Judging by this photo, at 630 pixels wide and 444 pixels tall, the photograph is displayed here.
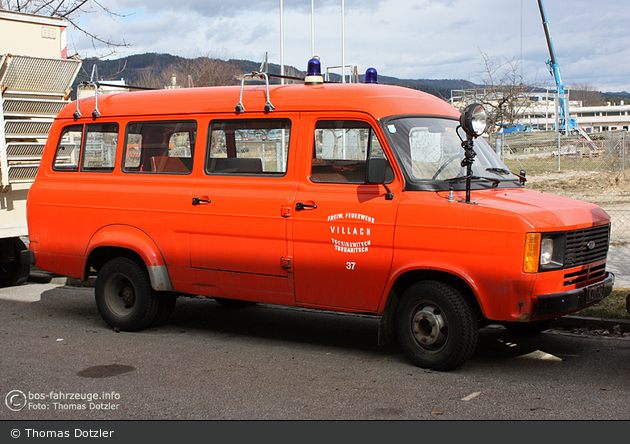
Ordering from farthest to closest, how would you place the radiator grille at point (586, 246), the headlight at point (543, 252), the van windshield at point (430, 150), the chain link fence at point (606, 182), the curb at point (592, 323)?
the chain link fence at point (606, 182)
the curb at point (592, 323)
the van windshield at point (430, 150)
the radiator grille at point (586, 246)
the headlight at point (543, 252)

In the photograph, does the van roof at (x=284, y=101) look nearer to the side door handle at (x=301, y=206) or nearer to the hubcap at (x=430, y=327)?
the side door handle at (x=301, y=206)

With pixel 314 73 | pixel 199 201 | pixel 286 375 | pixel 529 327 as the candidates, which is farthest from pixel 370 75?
pixel 286 375

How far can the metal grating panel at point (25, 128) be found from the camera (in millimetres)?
8828

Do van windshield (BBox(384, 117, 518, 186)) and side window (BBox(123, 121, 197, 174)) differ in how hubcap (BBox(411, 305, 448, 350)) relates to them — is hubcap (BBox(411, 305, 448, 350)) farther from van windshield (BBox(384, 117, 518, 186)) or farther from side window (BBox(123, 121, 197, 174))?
side window (BBox(123, 121, 197, 174))

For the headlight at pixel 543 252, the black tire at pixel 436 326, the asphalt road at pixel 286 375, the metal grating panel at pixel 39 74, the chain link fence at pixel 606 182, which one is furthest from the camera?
the chain link fence at pixel 606 182

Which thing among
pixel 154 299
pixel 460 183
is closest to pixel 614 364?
pixel 460 183

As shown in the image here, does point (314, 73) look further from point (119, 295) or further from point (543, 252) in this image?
point (119, 295)

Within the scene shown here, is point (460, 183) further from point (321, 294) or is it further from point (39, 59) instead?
point (39, 59)

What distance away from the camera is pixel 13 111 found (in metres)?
8.83

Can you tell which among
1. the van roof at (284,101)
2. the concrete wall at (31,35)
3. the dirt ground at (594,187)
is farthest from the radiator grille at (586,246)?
the dirt ground at (594,187)

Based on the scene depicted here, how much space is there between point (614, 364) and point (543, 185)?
1700cm

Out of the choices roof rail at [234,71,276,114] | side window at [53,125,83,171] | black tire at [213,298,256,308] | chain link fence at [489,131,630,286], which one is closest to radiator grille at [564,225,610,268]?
roof rail at [234,71,276,114]

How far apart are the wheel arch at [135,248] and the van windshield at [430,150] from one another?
2746mm

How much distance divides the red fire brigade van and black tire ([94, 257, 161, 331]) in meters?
0.02
